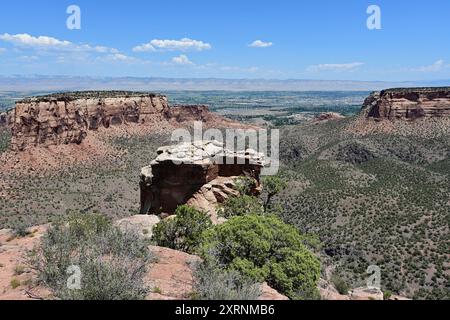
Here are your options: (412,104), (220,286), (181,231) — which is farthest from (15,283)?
(412,104)

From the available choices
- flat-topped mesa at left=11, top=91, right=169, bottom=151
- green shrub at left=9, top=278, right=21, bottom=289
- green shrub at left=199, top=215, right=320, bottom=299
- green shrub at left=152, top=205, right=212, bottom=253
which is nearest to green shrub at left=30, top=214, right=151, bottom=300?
green shrub at left=9, top=278, right=21, bottom=289

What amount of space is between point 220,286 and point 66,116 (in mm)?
66940

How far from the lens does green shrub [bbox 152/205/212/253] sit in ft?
69.6

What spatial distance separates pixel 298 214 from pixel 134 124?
53.2m

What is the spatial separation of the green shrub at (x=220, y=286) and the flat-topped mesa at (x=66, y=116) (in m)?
59.9

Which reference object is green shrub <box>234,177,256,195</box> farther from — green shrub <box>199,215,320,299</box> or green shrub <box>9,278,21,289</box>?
green shrub <box>9,278,21,289</box>

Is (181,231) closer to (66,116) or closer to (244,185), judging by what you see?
(244,185)

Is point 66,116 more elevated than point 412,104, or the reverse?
point 412,104

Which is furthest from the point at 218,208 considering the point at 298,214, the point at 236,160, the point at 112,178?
the point at 112,178

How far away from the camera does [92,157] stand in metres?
73.2

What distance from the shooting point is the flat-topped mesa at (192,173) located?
92.4 feet

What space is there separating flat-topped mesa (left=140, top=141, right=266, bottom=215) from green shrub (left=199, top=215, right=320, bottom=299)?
Result: 965 cm

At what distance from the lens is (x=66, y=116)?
7269cm
